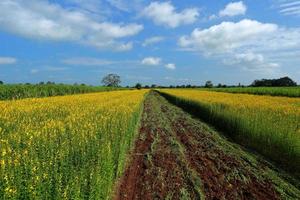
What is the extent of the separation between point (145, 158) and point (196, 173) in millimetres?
2339

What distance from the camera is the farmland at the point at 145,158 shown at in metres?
6.03

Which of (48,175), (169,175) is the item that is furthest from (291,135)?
(48,175)

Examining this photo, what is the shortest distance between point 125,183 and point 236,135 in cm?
1000

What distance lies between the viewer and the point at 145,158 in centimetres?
1330

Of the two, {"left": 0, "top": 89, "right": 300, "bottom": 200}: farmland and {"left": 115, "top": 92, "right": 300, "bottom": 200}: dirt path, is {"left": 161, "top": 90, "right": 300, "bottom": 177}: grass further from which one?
{"left": 115, "top": 92, "right": 300, "bottom": 200}: dirt path

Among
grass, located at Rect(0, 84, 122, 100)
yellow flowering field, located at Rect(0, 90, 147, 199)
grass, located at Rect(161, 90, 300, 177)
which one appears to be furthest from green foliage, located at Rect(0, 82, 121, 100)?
yellow flowering field, located at Rect(0, 90, 147, 199)

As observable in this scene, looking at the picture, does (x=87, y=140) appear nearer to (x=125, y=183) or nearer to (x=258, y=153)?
(x=125, y=183)

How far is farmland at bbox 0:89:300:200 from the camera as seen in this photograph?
6029mm

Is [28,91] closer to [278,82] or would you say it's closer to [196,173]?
[196,173]

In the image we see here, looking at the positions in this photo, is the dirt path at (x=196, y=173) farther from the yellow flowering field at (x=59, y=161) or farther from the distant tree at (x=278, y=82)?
the distant tree at (x=278, y=82)

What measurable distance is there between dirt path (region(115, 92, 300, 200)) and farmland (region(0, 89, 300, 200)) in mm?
28

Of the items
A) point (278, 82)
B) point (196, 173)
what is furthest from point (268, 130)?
point (278, 82)

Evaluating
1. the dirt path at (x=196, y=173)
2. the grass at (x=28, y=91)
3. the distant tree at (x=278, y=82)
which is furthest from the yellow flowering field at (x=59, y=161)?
the distant tree at (x=278, y=82)

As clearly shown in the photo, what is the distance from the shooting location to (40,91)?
4184cm
